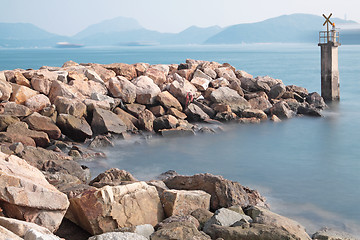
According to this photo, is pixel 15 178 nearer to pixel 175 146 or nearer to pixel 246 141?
pixel 175 146

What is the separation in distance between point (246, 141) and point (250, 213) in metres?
8.04

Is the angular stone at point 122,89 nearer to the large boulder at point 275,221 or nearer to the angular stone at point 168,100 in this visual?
the angular stone at point 168,100

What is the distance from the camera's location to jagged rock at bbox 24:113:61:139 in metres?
13.6

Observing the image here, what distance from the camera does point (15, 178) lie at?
621cm

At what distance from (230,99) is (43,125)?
7.61 m

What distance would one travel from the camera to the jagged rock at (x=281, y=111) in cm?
1889

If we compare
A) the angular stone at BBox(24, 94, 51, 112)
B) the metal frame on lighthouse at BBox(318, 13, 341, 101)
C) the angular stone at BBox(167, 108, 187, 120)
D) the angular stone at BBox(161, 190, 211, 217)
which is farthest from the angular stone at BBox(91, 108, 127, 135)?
the metal frame on lighthouse at BBox(318, 13, 341, 101)

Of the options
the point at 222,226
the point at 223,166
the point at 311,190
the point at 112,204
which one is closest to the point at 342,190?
the point at 311,190

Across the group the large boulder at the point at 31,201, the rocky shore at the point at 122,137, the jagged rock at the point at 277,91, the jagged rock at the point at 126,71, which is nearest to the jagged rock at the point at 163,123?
the rocky shore at the point at 122,137

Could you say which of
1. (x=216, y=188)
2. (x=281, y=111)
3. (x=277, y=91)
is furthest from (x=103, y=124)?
(x=277, y=91)

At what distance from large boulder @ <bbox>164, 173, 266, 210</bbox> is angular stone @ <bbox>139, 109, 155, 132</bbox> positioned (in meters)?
6.91

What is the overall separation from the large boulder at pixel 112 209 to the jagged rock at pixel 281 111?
41.3ft

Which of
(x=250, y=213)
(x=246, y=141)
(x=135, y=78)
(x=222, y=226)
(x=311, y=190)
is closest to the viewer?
(x=222, y=226)

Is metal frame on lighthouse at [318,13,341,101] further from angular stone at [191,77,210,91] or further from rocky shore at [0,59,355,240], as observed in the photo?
angular stone at [191,77,210,91]
